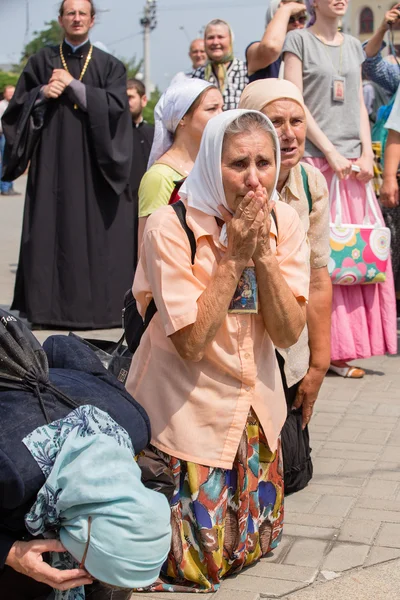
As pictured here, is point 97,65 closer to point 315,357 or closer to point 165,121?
point 165,121

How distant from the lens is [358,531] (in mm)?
3879

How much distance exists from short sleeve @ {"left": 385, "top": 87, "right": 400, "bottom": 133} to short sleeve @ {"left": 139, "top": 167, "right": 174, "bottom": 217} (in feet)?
8.65

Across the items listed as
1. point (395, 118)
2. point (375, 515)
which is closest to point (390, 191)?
point (395, 118)

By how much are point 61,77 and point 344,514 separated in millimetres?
4450

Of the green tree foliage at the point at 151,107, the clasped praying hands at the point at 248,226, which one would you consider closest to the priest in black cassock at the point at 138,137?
the clasped praying hands at the point at 248,226

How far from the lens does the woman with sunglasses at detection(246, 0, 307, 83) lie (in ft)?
20.0

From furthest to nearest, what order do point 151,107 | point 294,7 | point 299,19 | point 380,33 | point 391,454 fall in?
1. point 151,107
2. point 380,33
3. point 299,19
4. point 294,7
5. point 391,454

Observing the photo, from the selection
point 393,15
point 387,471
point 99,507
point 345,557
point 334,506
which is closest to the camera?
point 99,507

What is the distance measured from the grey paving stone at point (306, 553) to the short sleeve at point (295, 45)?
3280 millimetres

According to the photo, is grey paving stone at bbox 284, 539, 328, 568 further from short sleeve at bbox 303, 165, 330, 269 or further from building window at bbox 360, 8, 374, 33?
building window at bbox 360, 8, 374, 33

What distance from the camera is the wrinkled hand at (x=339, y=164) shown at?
599 centimetres

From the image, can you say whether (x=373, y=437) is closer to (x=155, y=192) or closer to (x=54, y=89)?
(x=155, y=192)

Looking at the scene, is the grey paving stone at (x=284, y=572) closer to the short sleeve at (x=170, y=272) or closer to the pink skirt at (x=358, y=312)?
the short sleeve at (x=170, y=272)

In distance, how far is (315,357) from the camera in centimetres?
406
